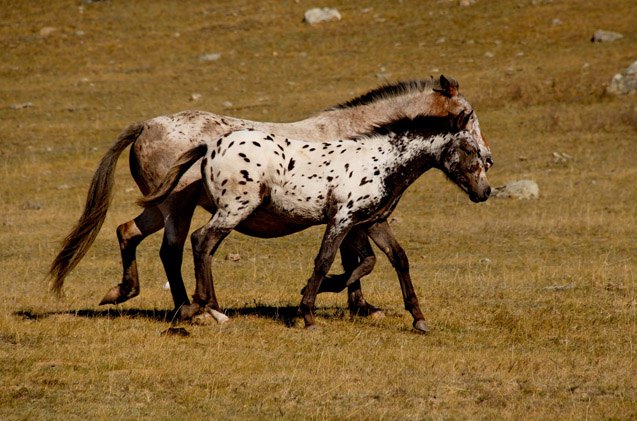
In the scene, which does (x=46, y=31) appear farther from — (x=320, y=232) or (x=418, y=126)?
(x=418, y=126)

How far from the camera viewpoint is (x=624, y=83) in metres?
28.1

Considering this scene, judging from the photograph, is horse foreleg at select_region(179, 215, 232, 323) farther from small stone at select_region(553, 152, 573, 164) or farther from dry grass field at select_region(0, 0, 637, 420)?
small stone at select_region(553, 152, 573, 164)

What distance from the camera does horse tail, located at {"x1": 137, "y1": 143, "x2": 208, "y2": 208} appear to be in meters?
10.4

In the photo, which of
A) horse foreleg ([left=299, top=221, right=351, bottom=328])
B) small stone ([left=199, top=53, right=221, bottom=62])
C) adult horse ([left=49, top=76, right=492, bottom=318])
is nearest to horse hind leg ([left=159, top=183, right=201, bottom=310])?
adult horse ([left=49, top=76, right=492, bottom=318])

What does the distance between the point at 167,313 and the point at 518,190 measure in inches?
404

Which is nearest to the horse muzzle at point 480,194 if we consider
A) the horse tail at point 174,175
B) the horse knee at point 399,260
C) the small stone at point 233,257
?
the horse knee at point 399,260

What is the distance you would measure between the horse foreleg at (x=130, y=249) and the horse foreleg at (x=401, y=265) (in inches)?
94.7

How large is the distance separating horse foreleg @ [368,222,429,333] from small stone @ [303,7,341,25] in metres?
29.0

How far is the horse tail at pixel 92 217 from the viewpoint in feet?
36.8

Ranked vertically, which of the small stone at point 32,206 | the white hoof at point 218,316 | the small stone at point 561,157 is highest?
the white hoof at point 218,316

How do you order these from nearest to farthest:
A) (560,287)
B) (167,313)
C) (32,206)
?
(167,313)
(560,287)
(32,206)

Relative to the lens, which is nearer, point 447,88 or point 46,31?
point 447,88

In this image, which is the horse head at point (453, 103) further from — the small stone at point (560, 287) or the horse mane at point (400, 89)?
the small stone at point (560, 287)

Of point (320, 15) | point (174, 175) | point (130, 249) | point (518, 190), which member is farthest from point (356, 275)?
point (320, 15)
